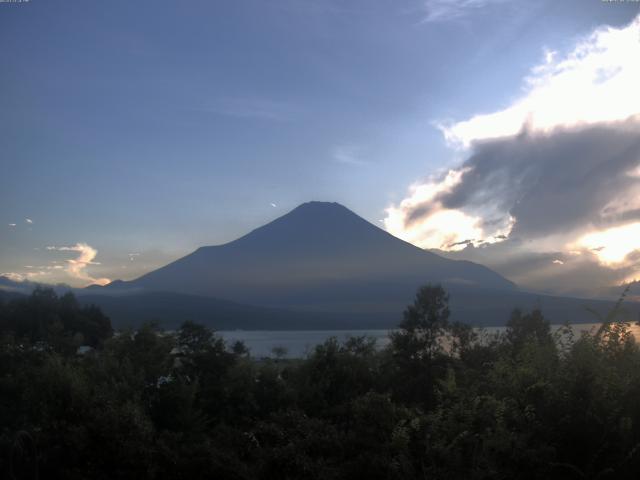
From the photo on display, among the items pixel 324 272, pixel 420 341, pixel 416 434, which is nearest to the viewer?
pixel 416 434

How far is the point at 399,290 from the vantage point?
465 ft

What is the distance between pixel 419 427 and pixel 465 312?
98766 mm

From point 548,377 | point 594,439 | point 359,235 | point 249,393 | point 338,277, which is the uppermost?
point 359,235

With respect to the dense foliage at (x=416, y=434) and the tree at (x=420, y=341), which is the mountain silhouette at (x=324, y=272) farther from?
the dense foliage at (x=416, y=434)

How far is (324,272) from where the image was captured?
6885 inches

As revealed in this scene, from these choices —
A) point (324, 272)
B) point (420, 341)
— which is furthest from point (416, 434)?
point (324, 272)

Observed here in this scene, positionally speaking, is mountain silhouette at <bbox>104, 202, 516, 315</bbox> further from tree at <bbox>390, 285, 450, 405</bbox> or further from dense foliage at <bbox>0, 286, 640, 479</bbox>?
dense foliage at <bbox>0, 286, 640, 479</bbox>

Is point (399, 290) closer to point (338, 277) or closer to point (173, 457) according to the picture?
point (338, 277)

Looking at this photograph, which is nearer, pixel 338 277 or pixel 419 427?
pixel 419 427

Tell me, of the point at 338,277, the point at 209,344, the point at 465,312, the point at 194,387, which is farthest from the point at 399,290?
the point at 194,387

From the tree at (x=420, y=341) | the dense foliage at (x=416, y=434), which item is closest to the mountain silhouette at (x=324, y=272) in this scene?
the tree at (x=420, y=341)

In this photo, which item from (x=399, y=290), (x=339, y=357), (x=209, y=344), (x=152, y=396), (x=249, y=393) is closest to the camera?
(x=152, y=396)

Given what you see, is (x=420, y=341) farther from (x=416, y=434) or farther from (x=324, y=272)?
(x=324, y=272)

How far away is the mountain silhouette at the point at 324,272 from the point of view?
152 meters
